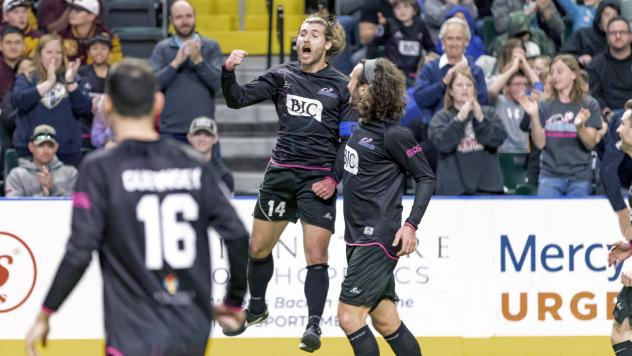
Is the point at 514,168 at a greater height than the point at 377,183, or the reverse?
the point at 377,183

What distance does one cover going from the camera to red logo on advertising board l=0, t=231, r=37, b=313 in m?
11.2

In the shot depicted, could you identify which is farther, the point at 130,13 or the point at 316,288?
the point at 130,13

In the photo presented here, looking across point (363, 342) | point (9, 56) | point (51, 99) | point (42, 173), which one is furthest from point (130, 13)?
point (363, 342)

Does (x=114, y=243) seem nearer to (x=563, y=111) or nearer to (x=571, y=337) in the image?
(x=571, y=337)

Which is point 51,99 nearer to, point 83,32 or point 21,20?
point 83,32

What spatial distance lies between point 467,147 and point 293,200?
3439 mm

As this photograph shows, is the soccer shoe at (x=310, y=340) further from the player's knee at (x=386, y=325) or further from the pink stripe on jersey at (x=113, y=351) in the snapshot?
the pink stripe on jersey at (x=113, y=351)

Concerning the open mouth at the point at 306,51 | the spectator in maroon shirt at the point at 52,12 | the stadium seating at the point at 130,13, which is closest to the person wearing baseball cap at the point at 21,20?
the spectator in maroon shirt at the point at 52,12

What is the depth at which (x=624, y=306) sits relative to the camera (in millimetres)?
8766

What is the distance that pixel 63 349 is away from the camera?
36.9ft

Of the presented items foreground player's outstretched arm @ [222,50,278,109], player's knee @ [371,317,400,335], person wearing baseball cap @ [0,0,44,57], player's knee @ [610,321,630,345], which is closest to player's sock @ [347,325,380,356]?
player's knee @ [371,317,400,335]

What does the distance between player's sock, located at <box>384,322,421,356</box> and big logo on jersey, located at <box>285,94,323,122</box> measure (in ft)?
5.14

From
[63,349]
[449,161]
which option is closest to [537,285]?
[449,161]

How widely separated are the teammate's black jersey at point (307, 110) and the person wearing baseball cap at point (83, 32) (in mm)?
5062
